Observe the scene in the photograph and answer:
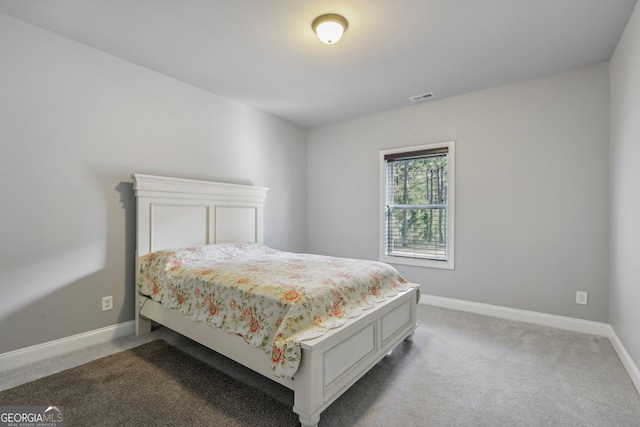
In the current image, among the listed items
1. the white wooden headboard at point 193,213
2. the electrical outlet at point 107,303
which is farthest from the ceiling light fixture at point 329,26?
the electrical outlet at point 107,303

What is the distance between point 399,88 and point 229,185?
7.10 ft

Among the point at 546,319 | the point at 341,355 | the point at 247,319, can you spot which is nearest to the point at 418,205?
the point at 546,319

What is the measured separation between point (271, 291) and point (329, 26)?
5.95ft

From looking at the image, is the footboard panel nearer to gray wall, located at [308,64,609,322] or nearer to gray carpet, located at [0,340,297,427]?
gray carpet, located at [0,340,297,427]

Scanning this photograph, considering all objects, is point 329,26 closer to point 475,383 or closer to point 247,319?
point 247,319

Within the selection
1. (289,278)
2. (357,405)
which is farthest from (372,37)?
(357,405)

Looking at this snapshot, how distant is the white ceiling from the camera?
2.04m

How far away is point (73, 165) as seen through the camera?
2.45 meters

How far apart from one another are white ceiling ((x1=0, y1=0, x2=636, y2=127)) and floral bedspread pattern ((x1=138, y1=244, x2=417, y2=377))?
5.76 ft

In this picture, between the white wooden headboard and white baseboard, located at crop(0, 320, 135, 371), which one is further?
the white wooden headboard

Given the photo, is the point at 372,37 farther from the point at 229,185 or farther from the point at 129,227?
the point at 129,227

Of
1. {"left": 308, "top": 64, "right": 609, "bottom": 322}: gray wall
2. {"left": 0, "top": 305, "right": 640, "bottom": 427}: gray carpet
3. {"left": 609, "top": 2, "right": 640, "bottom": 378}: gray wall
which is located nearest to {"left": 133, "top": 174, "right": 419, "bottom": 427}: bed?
{"left": 0, "top": 305, "right": 640, "bottom": 427}: gray carpet

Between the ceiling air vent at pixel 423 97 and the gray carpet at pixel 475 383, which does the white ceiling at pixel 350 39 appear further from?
the gray carpet at pixel 475 383

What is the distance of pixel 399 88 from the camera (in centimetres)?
330
